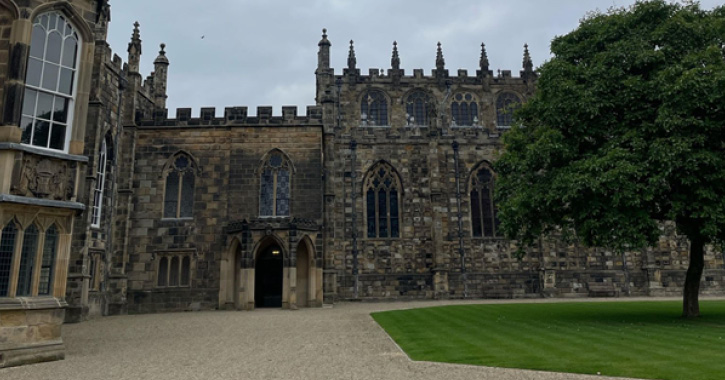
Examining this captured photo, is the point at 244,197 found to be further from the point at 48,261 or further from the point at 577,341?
the point at 577,341

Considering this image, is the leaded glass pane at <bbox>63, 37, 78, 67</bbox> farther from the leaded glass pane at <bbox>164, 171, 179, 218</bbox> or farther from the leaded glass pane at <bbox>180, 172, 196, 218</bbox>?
the leaded glass pane at <bbox>164, 171, 179, 218</bbox>

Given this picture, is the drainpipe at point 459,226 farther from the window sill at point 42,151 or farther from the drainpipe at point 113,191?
the window sill at point 42,151

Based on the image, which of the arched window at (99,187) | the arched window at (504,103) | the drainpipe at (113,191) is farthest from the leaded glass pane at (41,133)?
the arched window at (504,103)

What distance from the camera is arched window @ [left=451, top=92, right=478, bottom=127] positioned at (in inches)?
1332

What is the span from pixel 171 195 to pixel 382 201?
12.4 meters

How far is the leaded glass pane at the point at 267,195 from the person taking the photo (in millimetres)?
25234

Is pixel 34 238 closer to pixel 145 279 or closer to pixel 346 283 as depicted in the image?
pixel 145 279

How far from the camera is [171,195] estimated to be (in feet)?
83.3

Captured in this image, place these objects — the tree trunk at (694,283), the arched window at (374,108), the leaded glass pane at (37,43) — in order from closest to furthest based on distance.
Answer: the leaded glass pane at (37,43) → the tree trunk at (694,283) → the arched window at (374,108)

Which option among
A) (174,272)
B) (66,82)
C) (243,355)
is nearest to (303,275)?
(174,272)

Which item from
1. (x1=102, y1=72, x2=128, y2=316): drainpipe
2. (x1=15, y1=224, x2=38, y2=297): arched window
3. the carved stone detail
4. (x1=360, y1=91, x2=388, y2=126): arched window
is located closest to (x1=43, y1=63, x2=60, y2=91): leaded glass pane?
the carved stone detail

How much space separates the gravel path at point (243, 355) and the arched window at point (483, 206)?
15303mm

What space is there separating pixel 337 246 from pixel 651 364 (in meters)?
21.8

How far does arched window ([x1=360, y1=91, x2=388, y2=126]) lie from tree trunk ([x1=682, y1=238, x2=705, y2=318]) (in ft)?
68.5
